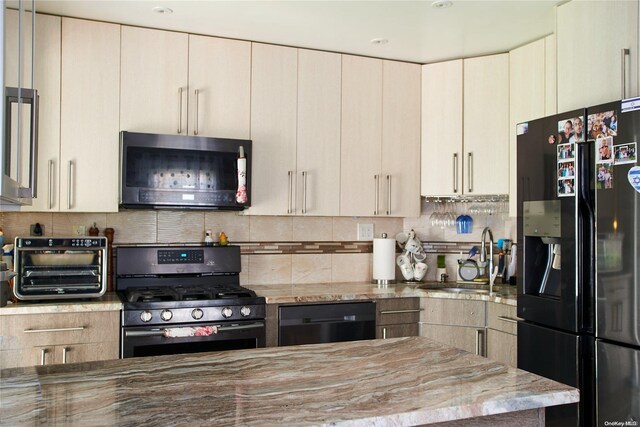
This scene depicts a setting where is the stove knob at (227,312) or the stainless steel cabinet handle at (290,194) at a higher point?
the stainless steel cabinet handle at (290,194)

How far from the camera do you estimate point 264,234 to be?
150 inches

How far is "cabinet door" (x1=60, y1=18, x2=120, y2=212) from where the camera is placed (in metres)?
3.12

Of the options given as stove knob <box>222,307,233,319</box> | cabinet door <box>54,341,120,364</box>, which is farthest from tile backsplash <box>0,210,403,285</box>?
cabinet door <box>54,341,120,364</box>

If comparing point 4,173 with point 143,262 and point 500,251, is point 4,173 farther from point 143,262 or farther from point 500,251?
point 500,251

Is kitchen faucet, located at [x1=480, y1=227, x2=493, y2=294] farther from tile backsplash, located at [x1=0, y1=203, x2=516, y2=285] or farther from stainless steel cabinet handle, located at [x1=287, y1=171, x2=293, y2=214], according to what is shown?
stainless steel cabinet handle, located at [x1=287, y1=171, x2=293, y2=214]

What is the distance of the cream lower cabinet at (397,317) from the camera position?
346cm

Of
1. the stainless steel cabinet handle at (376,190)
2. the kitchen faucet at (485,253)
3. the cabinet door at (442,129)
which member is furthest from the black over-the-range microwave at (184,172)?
the kitchen faucet at (485,253)

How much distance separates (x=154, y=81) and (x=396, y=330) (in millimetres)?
2031

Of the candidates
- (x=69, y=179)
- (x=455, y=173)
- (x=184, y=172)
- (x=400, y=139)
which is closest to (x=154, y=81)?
(x=184, y=172)

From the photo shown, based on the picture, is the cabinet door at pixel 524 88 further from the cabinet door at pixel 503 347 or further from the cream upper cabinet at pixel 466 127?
the cabinet door at pixel 503 347

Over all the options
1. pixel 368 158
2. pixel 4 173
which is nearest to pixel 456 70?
pixel 368 158

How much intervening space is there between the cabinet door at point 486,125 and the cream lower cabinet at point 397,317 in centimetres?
86

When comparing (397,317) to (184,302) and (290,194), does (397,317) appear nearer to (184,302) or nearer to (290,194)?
(290,194)

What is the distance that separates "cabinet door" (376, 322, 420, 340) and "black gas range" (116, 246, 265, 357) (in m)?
0.74
